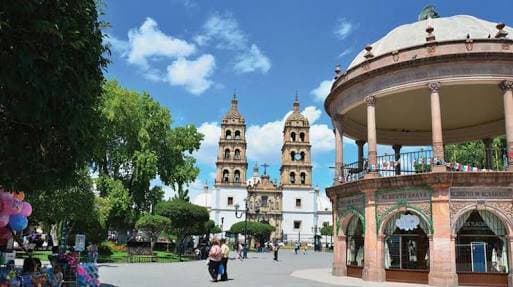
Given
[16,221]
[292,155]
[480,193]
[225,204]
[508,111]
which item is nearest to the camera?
[16,221]

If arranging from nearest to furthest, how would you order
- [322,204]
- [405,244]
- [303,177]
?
1. [405,244]
2. [303,177]
3. [322,204]

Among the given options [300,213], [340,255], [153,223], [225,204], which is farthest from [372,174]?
[300,213]

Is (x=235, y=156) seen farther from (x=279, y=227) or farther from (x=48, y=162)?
(x=48, y=162)

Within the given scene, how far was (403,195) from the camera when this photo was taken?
16703 mm

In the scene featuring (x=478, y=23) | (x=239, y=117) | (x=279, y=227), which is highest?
(x=239, y=117)

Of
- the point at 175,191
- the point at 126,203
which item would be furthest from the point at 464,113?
the point at 175,191

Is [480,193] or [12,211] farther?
[480,193]

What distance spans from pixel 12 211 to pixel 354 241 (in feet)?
42.8

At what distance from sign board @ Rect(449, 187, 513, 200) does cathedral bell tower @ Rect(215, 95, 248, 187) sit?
2691 inches

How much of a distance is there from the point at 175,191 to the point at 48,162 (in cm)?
3379

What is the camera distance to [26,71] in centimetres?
650

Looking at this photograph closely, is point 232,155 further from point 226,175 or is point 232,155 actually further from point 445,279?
point 445,279

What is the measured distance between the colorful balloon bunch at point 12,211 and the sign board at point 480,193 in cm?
1259

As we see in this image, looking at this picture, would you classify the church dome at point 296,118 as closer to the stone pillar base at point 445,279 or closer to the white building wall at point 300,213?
the white building wall at point 300,213
